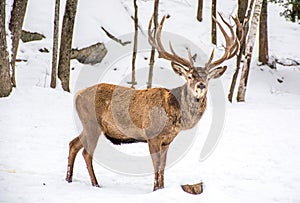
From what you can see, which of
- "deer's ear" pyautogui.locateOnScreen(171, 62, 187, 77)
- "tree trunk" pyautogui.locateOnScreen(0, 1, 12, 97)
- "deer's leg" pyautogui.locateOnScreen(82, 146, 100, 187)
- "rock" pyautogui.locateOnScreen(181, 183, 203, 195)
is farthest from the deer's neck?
"tree trunk" pyautogui.locateOnScreen(0, 1, 12, 97)

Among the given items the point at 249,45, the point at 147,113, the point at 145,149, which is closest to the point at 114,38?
the point at 249,45

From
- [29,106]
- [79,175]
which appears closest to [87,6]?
[29,106]

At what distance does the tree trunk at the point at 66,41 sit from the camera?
41.2ft

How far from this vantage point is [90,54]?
18.8 m

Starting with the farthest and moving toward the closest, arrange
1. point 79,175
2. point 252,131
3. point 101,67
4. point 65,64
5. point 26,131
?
point 101,67 < point 65,64 < point 252,131 < point 26,131 < point 79,175

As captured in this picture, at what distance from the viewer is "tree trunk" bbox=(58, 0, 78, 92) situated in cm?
1255

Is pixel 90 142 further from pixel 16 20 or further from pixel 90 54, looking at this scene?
pixel 90 54

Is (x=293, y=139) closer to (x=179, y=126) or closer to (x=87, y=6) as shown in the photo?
(x=179, y=126)

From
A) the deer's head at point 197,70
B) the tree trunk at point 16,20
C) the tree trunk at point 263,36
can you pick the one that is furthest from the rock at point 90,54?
the deer's head at point 197,70

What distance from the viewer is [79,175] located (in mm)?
6891

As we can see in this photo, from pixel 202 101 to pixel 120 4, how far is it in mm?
17212

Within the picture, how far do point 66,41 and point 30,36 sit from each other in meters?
6.93

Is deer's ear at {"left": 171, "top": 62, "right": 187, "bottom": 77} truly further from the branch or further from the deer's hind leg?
the branch

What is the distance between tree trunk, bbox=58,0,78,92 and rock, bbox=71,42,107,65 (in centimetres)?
549
